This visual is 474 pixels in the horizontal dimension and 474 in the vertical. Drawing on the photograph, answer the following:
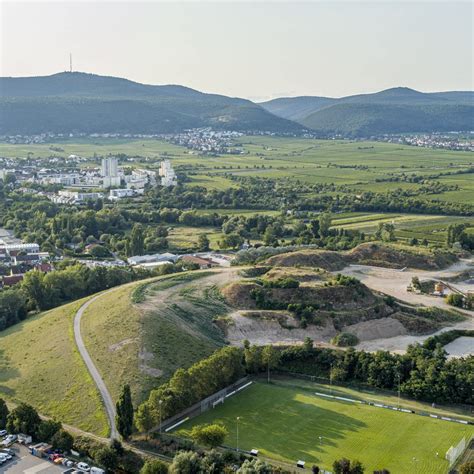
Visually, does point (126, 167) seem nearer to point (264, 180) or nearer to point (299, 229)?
point (264, 180)

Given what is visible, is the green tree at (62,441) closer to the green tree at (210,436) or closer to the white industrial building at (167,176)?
the green tree at (210,436)

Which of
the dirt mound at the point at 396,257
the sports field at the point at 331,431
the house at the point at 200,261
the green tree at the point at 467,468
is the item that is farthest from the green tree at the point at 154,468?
the dirt mound at the point at 396,257

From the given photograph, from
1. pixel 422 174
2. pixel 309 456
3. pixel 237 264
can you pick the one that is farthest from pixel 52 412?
pixel 422 174

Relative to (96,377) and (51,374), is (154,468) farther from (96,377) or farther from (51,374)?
(51,374)

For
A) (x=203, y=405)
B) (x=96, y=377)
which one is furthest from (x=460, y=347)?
(x=96, y=377)

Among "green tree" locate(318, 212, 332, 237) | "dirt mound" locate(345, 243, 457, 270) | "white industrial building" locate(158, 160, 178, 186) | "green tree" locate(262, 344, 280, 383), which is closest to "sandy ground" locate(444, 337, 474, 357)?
"green tree" locate(262, 344, 280, 383)

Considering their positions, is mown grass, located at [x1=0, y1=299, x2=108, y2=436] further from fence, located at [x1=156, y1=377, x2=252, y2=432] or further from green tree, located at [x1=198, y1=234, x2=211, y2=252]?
green tree, located at [x1=198, y1=234, x2=211, y2=252]

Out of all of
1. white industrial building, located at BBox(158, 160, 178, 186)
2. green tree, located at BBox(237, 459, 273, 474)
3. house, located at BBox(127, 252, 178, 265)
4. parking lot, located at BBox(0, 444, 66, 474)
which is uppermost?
white industrial building, located at BBox(158, 160, 178, 186)
